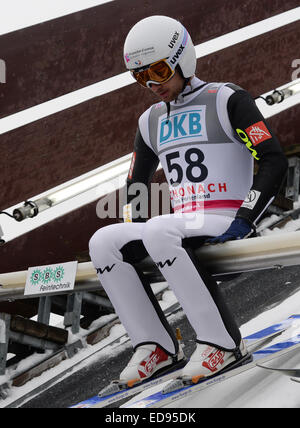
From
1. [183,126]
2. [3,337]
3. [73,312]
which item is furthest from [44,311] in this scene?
[183,126]

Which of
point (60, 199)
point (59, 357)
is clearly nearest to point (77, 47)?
point (60, 199)

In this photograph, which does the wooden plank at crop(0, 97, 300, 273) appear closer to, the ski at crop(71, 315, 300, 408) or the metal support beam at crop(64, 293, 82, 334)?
the metal support beam at crop(64, 293, 82, 334)

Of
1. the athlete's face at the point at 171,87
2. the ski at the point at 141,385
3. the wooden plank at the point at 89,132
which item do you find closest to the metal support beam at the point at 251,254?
the ski at the point at 141,385

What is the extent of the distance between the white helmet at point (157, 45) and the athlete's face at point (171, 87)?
0.10 feet

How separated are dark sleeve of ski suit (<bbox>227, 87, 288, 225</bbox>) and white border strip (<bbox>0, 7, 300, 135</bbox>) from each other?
2417 mm

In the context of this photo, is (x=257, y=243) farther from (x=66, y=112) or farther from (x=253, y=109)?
(x=66, y=112)

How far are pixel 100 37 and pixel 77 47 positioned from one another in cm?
20

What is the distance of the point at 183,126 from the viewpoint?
290cm

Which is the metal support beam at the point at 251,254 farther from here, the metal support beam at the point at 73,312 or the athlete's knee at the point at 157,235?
the metal support beam at the point at 73,312

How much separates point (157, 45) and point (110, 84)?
258cm

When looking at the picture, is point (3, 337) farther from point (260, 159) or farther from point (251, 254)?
point (260, 159)

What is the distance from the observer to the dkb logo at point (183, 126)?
2852mm

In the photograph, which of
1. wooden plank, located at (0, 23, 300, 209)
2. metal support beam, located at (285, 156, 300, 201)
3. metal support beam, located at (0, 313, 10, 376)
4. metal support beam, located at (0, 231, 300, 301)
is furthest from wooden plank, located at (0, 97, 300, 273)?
metal support beam, located at (0, 231, 300, 301)

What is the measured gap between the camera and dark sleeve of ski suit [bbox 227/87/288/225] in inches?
104
